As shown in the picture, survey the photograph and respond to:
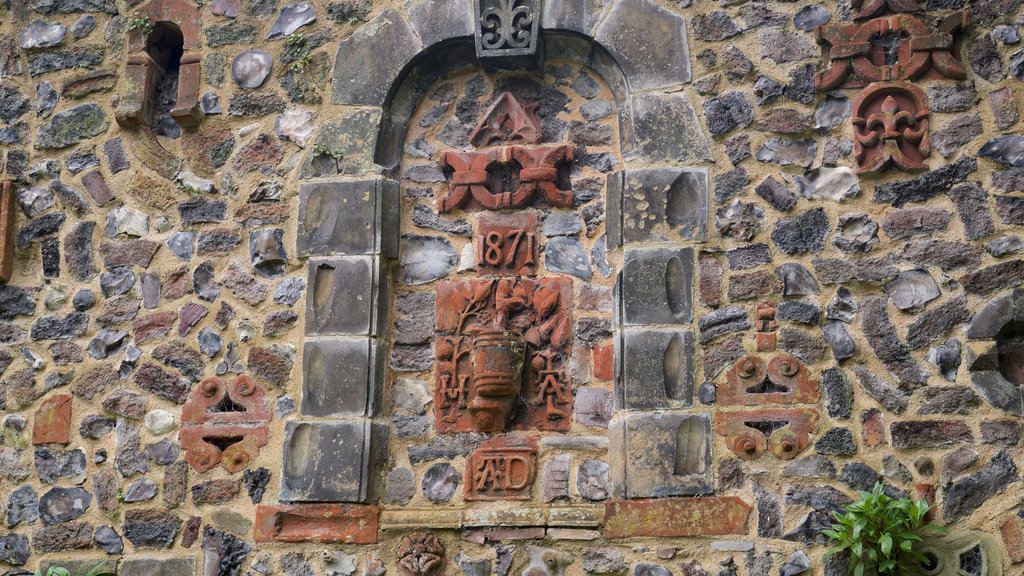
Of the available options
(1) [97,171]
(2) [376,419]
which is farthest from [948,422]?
(1) [97,171]

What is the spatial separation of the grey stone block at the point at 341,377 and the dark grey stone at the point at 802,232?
1.70 metres

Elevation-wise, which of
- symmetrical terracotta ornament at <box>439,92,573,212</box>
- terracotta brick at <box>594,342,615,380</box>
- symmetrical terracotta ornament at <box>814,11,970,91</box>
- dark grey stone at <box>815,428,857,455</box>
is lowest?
dark grey stone at <box>815,428,857,455</box>

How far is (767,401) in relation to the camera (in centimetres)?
557

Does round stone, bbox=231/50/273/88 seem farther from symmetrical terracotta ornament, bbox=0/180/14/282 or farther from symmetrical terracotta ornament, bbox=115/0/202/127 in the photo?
symmetrical terracotta ornament, bbox=0/180/14/282

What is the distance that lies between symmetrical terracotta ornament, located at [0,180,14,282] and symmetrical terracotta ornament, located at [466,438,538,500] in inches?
89.3

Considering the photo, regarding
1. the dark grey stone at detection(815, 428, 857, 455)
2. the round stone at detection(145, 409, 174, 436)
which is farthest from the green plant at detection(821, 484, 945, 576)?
the round stone at detection(145, 409, 174, 436)

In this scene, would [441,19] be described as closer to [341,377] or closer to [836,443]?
[341,377]

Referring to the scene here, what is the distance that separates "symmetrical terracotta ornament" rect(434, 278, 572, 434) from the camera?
5.83 meters

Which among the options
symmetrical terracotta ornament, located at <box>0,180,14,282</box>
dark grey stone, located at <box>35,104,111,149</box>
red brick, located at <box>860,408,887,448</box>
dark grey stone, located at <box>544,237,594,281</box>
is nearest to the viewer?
red brick, located at <box>860,408,887,448</box>

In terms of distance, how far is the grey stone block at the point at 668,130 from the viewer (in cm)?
591

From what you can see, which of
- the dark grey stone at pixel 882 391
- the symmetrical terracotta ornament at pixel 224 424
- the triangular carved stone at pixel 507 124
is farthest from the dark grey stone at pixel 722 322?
the symmetrical terracotta ornament at pixel 224 424

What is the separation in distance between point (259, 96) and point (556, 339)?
1715mm

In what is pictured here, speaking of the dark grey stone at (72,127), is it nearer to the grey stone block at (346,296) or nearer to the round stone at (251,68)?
the round stone at (251,68)

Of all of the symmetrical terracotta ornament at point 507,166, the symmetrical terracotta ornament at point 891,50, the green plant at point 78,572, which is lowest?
the green plant at point 78,572
